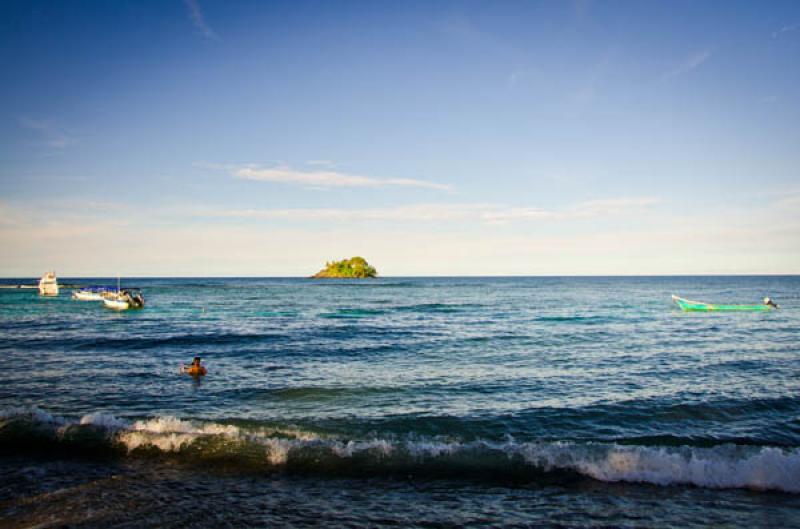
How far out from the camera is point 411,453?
32.6ft

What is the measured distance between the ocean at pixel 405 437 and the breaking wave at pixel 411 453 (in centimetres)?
4

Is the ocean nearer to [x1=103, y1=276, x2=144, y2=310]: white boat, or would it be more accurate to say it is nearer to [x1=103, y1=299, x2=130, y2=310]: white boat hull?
[x1=103, y1=299, x2=130, y2=310]: white boat hull

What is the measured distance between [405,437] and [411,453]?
1.53 m

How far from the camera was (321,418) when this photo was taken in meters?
13.1

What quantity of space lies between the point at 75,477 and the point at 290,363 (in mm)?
12776

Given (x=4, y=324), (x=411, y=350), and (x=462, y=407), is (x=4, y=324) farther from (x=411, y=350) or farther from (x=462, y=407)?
(x=462, y=407)

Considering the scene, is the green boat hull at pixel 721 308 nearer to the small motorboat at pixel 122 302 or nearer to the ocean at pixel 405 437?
the ocean at pixel 405 437

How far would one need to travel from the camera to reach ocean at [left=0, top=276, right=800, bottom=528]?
776cm

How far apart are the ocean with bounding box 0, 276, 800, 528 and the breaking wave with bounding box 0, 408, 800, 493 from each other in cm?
4

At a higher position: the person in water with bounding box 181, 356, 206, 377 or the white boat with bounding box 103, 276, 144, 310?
the white boat with bounding box 103, 276, 144, 310

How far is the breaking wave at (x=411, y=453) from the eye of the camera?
29.4 feet

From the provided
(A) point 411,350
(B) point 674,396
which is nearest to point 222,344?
(A) point 411,350

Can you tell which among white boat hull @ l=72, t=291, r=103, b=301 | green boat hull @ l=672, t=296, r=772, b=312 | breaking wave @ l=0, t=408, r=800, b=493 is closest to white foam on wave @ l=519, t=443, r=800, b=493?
breaking wave @ l=0, t=408, r=800, b=493

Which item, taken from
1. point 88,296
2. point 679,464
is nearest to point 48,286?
point 88,296
